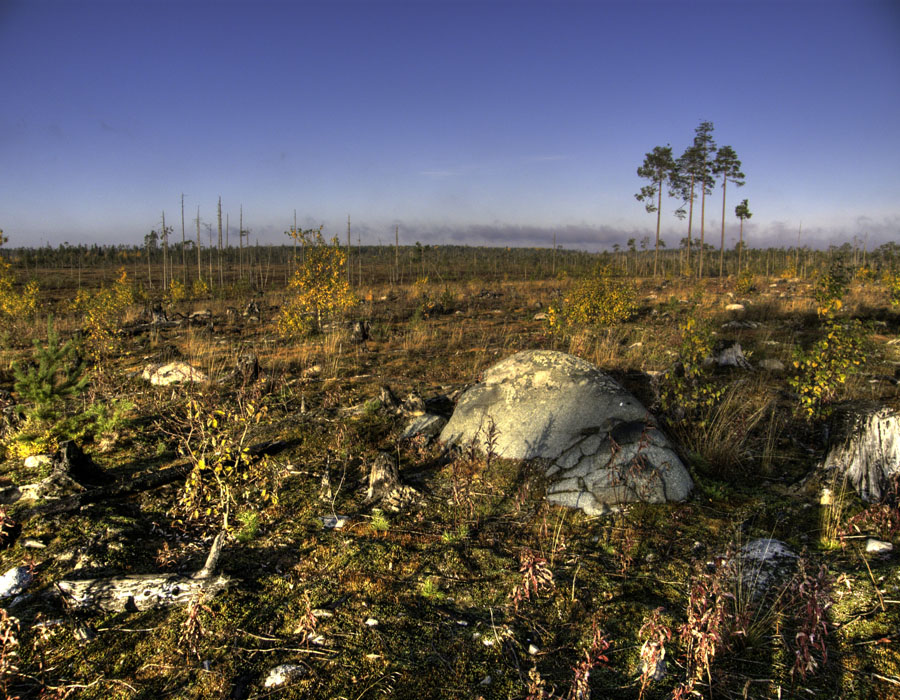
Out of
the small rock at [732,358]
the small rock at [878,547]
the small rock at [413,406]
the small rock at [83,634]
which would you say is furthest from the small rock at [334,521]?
the small rock at [732,358]

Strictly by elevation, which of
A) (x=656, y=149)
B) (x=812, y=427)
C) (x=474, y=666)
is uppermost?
(x=656, y=149)

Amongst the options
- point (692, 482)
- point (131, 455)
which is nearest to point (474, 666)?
point (692, 482)

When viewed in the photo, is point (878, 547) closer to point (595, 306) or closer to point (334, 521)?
point (334, 521)

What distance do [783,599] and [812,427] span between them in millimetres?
3197

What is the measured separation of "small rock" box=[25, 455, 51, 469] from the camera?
439 centimetres

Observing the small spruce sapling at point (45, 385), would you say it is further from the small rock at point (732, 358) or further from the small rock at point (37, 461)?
the small rock at point (732, 358)

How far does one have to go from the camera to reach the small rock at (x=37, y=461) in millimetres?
4391

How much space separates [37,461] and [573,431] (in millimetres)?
4978

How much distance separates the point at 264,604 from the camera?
2.56m

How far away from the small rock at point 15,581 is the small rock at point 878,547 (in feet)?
16.4

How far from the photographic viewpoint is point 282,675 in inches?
82.0

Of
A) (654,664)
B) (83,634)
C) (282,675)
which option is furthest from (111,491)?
(654,664)

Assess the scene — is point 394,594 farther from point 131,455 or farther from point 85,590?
point 131,455

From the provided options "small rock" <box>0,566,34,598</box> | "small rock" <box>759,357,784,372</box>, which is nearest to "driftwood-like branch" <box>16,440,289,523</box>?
"small rock" <box>0,566,34,598</box>
